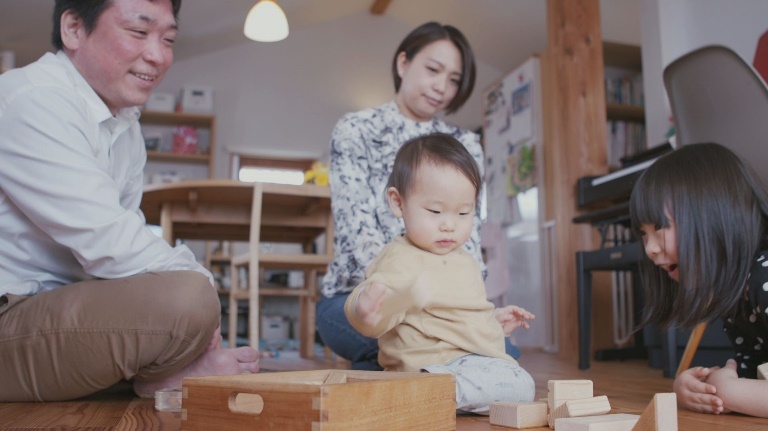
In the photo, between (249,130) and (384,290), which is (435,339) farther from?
(249,130)

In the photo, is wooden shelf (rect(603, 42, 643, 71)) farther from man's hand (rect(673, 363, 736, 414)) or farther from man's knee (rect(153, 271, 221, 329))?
man's knee (rect(153, 271, 221, 329))

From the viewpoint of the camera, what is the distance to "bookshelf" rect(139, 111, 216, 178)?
250 inches

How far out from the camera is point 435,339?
1184mm

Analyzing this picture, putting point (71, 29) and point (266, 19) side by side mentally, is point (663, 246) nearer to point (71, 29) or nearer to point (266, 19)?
point (71, 29)

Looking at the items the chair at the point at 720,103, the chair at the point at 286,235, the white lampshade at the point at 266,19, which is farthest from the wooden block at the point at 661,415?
the white lampshade at the point at 266,19

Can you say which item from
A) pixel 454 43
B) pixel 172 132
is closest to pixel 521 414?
pixel 454 43

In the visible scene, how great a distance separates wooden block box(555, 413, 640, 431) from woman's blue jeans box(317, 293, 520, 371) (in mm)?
625

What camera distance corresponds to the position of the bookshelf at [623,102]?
435 centimetres

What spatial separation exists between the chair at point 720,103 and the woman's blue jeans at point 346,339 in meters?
0.79

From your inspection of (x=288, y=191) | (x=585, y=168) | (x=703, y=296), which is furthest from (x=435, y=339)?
(x=585, y=168)

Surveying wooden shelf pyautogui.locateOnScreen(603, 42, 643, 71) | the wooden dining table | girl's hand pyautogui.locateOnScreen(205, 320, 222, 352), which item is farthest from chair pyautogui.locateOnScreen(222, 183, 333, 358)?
wooden shelf pyautogui.locateOnScreen(603, 42, 643, 71)

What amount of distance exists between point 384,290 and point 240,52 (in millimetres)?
6367

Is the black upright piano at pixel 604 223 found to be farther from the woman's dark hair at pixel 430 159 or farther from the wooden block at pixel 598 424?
the wooden block at pixel 598 424

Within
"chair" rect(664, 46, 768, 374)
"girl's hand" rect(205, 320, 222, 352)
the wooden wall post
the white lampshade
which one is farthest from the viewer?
the white lampshade
